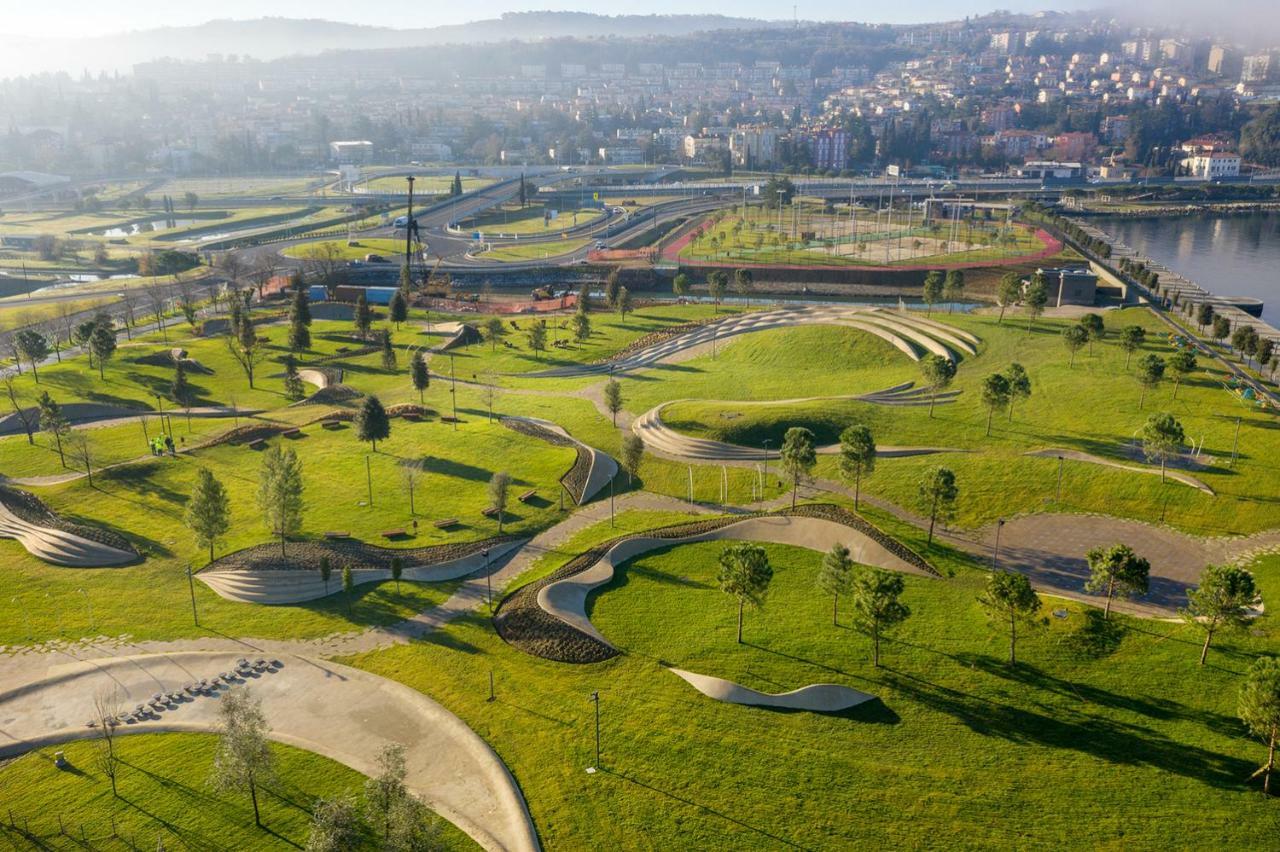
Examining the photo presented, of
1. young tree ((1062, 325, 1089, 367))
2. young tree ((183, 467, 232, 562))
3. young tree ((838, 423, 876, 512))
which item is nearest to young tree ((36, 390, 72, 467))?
young tree ((183, 467, 232, 562))

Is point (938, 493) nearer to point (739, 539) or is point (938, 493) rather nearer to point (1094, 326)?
point (739, 539)

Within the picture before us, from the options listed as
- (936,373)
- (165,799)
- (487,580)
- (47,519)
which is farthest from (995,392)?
(47,519)

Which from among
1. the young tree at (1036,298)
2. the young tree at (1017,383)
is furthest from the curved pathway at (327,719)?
the young tree at (1036,298)

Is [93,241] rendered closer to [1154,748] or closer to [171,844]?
[171,844]

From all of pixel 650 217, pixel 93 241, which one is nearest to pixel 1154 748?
pixel 650 217

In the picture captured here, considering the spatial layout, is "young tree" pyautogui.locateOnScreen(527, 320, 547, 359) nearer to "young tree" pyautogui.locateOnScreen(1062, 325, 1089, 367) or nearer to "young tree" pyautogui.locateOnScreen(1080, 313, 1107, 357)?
"young tree" pyautogui.locateOnScreen(1062, 325, 1089, 367)

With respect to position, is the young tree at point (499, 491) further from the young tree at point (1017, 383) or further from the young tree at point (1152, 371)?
the young tree at point (1152, 371)
